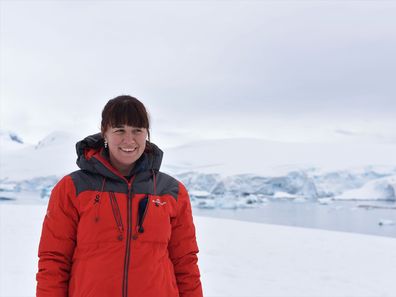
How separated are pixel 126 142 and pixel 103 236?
0.29m

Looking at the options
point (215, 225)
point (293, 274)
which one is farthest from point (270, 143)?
point (293, 274)

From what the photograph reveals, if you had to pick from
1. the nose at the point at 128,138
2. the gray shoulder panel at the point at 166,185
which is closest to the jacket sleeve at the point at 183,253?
the gray shoulder panel at the point at 166,185

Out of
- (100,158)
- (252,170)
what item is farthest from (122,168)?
(252,170)

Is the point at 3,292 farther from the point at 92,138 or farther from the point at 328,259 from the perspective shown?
the point at 328,259

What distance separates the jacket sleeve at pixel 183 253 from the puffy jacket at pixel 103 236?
9 centimetres

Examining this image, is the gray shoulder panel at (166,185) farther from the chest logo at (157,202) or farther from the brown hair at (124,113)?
the brown hair at (124,113)

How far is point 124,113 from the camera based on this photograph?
1.38m

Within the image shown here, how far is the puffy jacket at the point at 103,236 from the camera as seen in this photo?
1328mm

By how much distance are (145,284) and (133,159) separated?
378 millimetres

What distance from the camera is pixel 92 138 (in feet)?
4.73

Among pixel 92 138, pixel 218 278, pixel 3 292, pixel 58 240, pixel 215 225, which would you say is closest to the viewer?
pixel 58 240

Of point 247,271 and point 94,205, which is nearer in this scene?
point 94,205

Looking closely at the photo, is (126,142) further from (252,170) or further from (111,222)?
(252,170)

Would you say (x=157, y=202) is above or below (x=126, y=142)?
below
